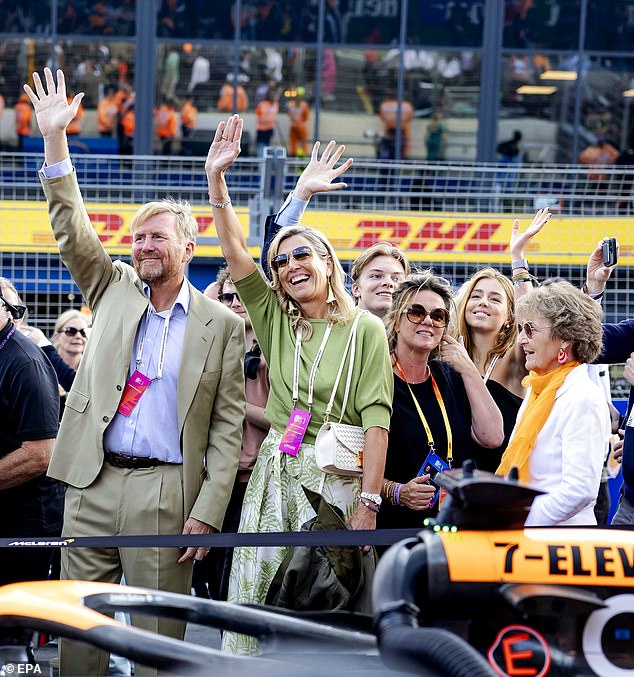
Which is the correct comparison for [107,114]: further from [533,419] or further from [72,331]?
[533,419]

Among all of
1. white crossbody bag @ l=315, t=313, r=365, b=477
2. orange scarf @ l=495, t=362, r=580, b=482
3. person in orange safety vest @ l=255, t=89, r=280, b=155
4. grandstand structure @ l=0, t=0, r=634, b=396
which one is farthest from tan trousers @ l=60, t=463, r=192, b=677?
person in orange safety vest @ l=255, t=89, r=280, b=155

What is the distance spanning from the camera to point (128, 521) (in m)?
4.24

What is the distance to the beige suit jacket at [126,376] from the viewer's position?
Answer: 428cm

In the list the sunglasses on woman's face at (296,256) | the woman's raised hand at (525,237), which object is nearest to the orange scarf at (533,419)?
the sunglasses on woman's face at (296,256)

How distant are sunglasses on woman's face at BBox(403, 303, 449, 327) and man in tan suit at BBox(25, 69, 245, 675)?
2.46 ft

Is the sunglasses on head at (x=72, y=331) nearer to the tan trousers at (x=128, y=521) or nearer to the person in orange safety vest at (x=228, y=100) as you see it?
the tan trousers at (x=128, y=521)

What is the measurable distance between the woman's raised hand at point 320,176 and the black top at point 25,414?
1.33 meters

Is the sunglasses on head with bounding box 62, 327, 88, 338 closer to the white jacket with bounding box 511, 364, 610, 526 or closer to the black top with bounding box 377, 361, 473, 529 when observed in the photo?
the black top with bounding box 377, 361, 473, 529

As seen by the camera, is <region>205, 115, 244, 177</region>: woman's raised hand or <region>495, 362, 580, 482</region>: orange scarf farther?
<region>205, 115, 244, 177</region>: woman's raised hand

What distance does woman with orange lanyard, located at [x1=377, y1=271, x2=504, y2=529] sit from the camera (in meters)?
4.50

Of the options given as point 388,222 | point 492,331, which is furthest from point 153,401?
point 388,222

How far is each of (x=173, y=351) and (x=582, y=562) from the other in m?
2.31

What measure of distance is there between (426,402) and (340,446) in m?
0.57

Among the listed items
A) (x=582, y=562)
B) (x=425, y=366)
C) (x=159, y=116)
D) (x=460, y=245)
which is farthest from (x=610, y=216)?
(x=159, y=116)
